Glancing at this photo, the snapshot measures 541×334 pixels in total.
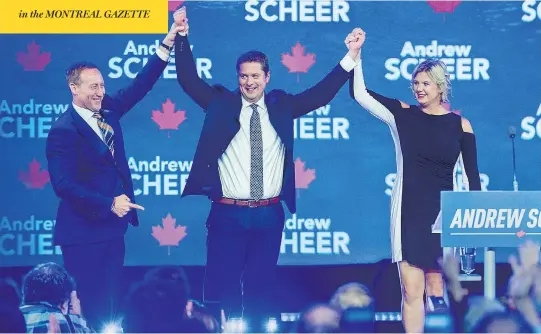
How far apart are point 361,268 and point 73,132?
6.25 ft

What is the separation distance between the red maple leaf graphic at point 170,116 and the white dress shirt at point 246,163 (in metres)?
0.41

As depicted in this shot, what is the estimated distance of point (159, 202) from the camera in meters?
5.55

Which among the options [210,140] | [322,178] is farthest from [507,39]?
[210,140]

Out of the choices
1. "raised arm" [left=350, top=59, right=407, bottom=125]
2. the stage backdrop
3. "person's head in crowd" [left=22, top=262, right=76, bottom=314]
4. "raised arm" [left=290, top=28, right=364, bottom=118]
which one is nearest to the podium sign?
the stage backdrop

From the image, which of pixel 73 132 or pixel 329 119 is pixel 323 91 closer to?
pixel 329 119

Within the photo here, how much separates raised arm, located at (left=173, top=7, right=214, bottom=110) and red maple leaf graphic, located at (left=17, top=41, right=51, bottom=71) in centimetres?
81

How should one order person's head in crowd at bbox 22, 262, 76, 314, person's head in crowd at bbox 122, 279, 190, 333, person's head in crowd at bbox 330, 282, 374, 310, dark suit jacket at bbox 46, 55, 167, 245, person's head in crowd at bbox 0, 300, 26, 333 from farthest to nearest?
person's head in crowd at bbox 330, 282, 374, 310
dark suit jacket at bbox 46, 55, 167, 245
person's head in crowd at bbox 22, 262, 76, 314
person's head in crowd at bbox 0, 300, 26, 333
person's head in crowd at bbox 122, 279, 190, 333

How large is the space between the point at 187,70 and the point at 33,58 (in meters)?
0.95

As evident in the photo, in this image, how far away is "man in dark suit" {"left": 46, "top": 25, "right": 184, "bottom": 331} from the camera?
5227mm

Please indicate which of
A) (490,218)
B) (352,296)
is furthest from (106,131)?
(490,218)

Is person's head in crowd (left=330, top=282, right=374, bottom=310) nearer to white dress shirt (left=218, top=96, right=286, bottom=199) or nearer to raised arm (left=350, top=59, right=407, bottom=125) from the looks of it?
white dress shirt (left=218, top=96, right=286, bottom=199)

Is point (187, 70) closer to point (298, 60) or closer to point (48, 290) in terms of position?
point (298, 60)

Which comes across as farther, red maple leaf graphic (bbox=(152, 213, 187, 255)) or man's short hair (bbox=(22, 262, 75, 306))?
red maple leaf graphic (bbox=(152, 213, 187, 255))

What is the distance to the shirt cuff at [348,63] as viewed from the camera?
544 centimetres
